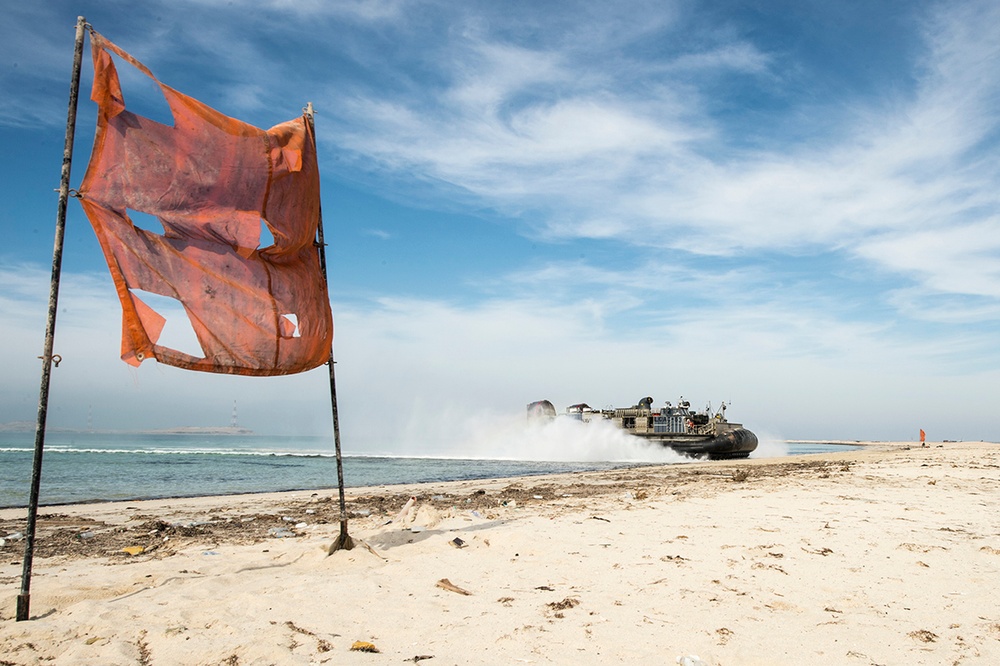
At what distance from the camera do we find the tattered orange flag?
198 inches

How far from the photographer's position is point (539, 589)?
17.3ft

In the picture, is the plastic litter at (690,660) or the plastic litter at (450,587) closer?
the plastic litter at (690,660)

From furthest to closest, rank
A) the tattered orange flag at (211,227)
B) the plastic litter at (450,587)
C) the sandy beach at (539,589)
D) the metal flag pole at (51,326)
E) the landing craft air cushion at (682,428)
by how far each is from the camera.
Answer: the landing craft air cushion at (682,428) < the plastic litter at (450,587) < the tattered orange flag at (211,227) < the metal flag pole at (51,326) < the sandy beach at (539,589)

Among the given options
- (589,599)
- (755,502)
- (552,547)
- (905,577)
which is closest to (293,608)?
(589,599)

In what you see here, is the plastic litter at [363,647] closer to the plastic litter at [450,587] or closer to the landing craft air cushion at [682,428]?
the plastic litter at [450,587]

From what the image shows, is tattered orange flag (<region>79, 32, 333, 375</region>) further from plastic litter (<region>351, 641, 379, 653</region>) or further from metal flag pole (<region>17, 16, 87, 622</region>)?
plastic litter (<region>351, 641, 379, 653</region>)

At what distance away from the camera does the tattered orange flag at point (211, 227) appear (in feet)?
16.5

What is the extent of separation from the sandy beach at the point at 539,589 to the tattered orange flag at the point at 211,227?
6.95ft

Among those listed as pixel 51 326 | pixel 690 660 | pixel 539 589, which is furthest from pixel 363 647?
pixel 51 326

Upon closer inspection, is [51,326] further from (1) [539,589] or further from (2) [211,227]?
(1) [539,589]

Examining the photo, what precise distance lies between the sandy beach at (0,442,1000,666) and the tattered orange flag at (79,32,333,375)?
2118 mm

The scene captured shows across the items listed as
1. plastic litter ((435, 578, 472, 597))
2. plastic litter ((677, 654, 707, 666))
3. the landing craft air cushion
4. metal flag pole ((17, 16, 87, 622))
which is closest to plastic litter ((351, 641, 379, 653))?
plastic litter ((435, 578, 472, 597))

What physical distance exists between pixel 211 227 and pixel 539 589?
442 centimetres

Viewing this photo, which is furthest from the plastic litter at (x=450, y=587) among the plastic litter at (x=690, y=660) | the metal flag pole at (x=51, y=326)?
the metal flag pole at (x=51, y=326)
